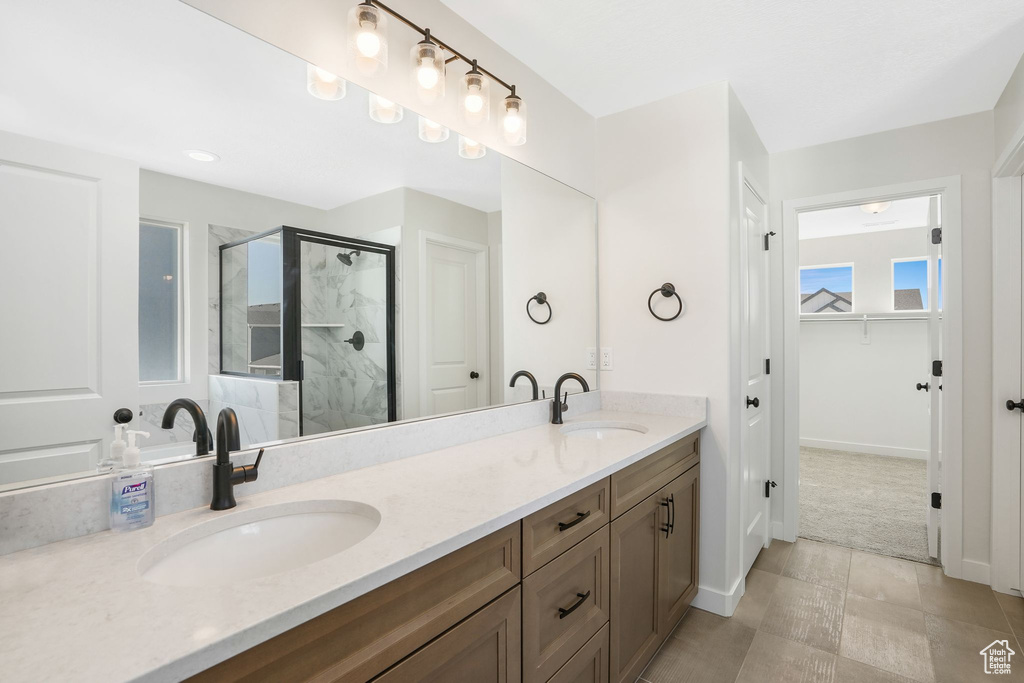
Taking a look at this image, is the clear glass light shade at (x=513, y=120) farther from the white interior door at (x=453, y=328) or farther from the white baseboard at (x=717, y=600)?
the white baseboard at (x=717, y=600)

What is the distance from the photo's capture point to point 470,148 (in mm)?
1833

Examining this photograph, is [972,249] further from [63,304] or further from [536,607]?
[63,304]

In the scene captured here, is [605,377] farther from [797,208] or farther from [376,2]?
[376,2]

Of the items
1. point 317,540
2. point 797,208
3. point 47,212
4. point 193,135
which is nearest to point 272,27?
point 193,135

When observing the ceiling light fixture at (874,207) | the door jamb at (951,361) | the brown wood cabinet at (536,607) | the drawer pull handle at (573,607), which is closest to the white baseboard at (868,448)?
the ceiling light fixture at (874,207)

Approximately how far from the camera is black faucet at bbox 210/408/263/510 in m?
1.06

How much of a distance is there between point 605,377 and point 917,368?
4.09 meters

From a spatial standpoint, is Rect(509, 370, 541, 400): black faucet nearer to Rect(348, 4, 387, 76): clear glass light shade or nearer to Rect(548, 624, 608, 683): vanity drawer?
Rect(548, 624, 608, 683): vanity drawer

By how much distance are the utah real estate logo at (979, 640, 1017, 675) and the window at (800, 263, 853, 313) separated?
3.98m

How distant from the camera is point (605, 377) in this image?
2.59 m

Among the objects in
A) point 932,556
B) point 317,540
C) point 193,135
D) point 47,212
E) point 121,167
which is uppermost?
A: point 193,135

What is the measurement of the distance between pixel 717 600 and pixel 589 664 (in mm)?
1115

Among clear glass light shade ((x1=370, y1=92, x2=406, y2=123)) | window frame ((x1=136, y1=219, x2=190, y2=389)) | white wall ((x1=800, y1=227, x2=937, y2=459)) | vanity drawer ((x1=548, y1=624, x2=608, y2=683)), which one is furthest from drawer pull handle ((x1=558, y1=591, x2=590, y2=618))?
white wall ((x1=800, y1=227, x2=937, y2=459))

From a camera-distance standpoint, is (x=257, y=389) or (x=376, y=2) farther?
(x=376, y=2)
